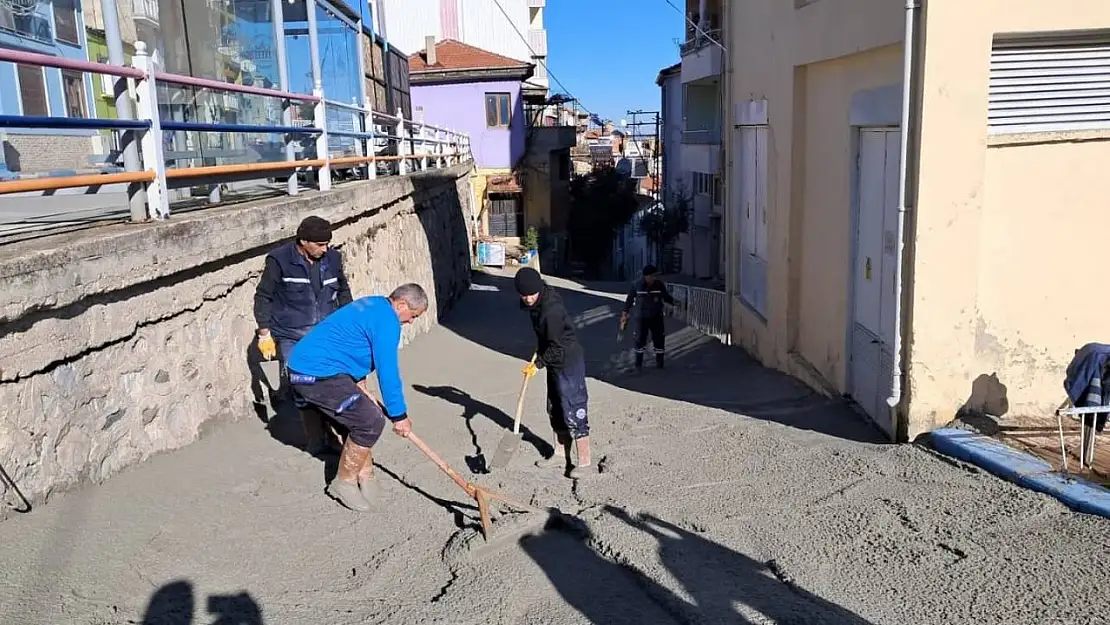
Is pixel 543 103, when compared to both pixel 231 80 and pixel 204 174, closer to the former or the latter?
pixel 231 80

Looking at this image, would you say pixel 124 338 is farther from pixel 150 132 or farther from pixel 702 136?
pixel 702 136

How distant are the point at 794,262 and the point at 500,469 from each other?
13.9 feet

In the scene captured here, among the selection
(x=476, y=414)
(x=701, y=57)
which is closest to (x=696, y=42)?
(x=701, y=57)

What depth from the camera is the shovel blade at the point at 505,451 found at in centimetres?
592

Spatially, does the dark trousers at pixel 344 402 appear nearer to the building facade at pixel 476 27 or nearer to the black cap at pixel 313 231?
the black cap at pixel 313 231

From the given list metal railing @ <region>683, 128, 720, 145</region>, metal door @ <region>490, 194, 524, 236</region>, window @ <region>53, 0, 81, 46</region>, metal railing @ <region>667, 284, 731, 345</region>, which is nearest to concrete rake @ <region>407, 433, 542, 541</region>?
window @ <region>53, 0, 81, 46</region>

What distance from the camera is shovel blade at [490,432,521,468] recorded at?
5.92 metres

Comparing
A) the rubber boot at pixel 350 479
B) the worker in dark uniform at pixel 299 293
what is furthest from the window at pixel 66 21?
the rubber boot at pixel 350 479

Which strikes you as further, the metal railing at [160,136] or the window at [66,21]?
the window at [66,21]

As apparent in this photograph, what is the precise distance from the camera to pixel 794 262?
8.67 meters

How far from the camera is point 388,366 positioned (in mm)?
4621

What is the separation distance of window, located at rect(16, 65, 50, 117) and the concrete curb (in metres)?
5.86

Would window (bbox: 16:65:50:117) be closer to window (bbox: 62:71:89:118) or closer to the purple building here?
window (bbox: 62:71:89:118)

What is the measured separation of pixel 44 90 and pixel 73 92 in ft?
1.00
